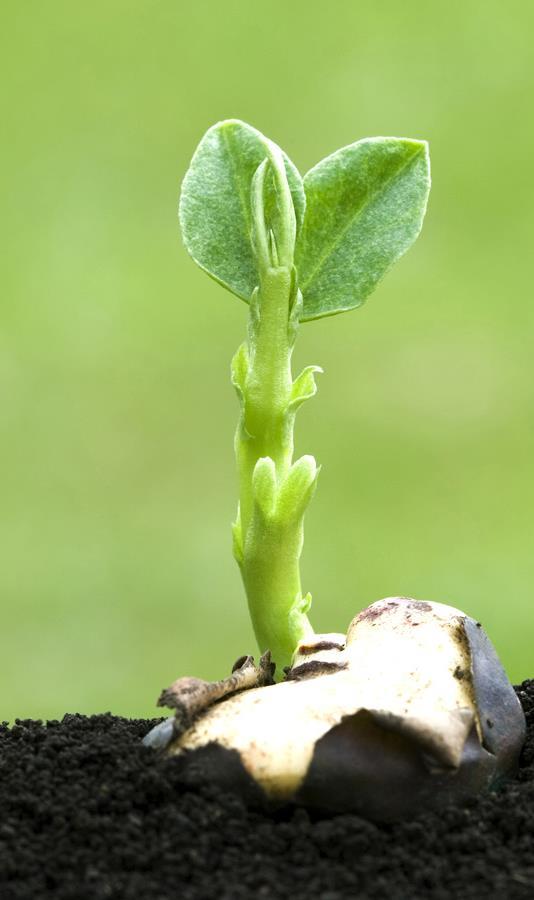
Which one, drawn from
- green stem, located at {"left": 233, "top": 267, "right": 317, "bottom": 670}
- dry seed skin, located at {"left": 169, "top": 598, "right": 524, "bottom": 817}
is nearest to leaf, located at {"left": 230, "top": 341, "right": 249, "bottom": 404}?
green stem, located at {"left": 233, "top": 267, "right": 317, "bottom": 670}

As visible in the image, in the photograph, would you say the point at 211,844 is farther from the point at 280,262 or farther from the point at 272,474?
the point at 280,262

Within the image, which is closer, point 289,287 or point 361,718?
point 361,718

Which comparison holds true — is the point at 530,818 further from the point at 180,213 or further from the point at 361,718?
the point at 180,213

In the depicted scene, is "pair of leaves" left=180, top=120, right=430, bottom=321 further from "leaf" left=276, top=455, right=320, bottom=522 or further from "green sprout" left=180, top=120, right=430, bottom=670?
"leaf" left=276, top=455, right=320, bottom=522

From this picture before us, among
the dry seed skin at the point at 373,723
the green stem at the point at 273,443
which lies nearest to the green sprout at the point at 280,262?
the green stem at the point at 273,443

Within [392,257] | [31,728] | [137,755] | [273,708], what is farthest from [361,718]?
[392,257]

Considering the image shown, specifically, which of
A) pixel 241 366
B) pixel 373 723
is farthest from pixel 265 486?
pixel 373 723

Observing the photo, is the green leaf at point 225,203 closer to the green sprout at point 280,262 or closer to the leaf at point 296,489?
the green sprout at point 280,262

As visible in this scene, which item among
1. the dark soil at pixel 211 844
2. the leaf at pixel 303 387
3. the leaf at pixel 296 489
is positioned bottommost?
the dark soil at pixel 211 844
